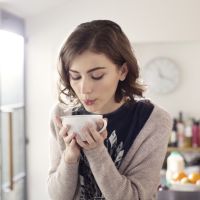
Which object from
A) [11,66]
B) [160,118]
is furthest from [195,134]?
[160,118]

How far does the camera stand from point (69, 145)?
0.81 meters

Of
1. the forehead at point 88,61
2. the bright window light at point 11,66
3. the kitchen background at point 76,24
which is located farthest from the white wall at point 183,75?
the forehead at point 88,61

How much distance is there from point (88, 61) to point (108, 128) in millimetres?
201

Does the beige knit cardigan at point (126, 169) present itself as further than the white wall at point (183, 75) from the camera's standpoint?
No

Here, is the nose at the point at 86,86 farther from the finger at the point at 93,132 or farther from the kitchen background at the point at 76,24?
the kitchen background at the point at 76,24

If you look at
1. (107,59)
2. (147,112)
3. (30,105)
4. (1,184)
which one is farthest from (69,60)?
(30,105)

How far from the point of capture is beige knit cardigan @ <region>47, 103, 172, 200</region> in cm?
81

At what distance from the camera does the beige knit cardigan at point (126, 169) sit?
0.81m

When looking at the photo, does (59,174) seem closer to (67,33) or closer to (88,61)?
(88,61)

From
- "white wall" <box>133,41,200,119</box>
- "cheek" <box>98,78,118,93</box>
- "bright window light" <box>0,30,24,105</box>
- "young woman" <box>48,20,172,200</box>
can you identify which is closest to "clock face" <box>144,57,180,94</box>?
"white wall" <box>133,41,200,119</box>

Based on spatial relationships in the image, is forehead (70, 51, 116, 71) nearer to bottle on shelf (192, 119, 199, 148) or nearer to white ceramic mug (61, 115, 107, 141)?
white ceramic mug (61, 115, 107, 141)

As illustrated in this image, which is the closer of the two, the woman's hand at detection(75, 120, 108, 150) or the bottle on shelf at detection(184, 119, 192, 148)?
the woman's hand at detection(75, 120, 108, 150)

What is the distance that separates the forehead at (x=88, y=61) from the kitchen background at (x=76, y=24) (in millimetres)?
2127

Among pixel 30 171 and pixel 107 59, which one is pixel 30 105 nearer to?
pixel 30 171
